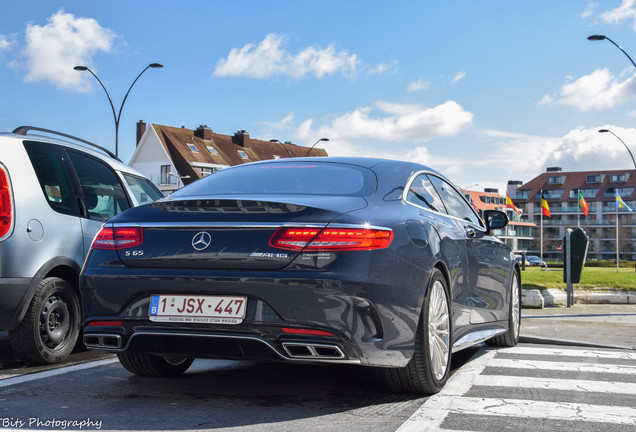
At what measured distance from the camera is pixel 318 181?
5.10m

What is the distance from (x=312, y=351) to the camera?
4.23 metres

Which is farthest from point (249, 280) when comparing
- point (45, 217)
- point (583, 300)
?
point (583, 300)

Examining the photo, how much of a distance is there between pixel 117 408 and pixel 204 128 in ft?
253

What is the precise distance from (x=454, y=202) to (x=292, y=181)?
6.24 ft

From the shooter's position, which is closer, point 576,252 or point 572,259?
point 572,259

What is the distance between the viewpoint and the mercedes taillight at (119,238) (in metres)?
4.57

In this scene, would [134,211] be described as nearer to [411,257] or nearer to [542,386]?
[411,257]

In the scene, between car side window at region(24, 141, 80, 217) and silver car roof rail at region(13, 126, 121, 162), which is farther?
silver car roof rail at region(13, 126, 121, 162)

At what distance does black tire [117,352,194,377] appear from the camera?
5391 millimetres

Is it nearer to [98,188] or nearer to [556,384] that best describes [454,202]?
[556,384]

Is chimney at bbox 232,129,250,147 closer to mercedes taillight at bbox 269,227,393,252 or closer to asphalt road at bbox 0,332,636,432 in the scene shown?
asphalt road at bbox 0,332,636,432

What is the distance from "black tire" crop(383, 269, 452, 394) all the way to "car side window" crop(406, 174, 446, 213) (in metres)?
0.55

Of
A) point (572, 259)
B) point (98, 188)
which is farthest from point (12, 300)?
point (572, 259)

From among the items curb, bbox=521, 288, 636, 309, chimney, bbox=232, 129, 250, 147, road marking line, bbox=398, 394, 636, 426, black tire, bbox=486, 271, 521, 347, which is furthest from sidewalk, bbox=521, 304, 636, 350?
chimney, bbox=232, 129, 250, 147
